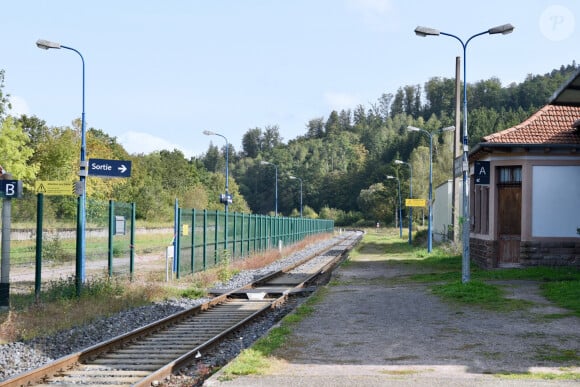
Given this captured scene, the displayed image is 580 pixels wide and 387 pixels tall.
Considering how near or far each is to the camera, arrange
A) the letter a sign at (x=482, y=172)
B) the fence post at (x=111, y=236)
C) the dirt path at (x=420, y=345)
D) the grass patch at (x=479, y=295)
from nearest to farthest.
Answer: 1. the dirt path at (x=420, y=345)
2. the grass patch at (x=479, y=295)
3. the fence post at (x=111, y=236)
4. the letter a sign at (x=482, y=172)

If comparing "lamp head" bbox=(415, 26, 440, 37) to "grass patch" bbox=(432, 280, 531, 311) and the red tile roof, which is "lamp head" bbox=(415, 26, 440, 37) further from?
"grass patch" bbox=(432, 280, 531, 311)

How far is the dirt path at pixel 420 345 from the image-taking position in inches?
354

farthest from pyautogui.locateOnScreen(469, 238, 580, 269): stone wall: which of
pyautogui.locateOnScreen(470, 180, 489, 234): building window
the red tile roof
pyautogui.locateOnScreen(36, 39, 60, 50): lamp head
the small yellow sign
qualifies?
the small yellow sign

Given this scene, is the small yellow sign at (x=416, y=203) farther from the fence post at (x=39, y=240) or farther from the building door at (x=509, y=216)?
the fence post at (x=39, y=240)

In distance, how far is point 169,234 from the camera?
60.2 m

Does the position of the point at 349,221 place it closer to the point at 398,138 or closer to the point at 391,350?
the point at 398,138

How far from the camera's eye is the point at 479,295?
1802 centimetres

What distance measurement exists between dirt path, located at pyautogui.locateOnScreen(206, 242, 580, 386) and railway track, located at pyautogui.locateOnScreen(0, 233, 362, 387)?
124 cm

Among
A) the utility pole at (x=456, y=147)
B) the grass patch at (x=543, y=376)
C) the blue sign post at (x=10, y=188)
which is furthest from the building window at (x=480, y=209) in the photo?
the grass patch at (x=543, y=376)

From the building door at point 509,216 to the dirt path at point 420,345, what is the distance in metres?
7.09

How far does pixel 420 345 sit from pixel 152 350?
400 centimetres

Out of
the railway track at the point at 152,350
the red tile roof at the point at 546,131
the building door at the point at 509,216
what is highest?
the red tile roof at the point at 546,131

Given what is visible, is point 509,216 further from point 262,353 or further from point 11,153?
point 11,153

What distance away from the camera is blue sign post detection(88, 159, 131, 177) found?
62.2ft
